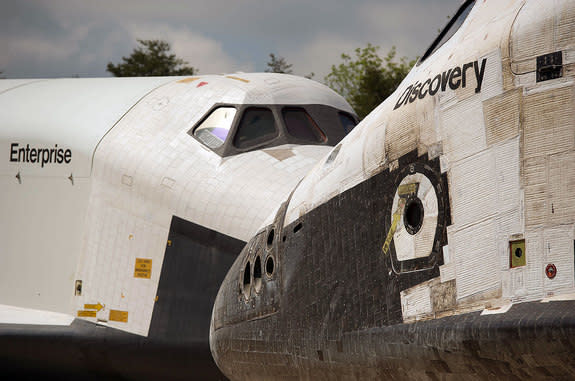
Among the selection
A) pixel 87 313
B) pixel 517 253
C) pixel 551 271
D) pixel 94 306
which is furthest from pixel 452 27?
pixel 87 313

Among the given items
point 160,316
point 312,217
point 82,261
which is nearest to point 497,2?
point 312,217

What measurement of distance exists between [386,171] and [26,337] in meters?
6.41

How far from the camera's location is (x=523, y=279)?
2.37 metres

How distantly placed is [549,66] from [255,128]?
5.92m

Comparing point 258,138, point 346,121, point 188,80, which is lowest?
point 258,138

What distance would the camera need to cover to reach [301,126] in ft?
27.4

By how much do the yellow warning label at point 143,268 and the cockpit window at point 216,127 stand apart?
55.3 inches

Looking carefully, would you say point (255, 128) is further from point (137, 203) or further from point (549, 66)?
point (549, 66)

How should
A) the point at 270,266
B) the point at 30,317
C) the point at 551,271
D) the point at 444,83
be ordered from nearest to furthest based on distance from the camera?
the point at 551,271 → the point at 444,83 → the point at 270,266 → the point at 30,317

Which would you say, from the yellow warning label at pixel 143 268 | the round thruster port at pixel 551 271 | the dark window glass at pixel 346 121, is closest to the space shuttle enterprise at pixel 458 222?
the round thruster port at pixel 551 271

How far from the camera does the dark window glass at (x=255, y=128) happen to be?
8.01 metres

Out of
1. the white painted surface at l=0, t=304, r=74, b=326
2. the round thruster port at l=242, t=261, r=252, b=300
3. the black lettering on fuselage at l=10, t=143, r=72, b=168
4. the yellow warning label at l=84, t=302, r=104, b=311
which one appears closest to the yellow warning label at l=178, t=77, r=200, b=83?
the black lettering on fuselage at l=10, t=143, r=72, b=168

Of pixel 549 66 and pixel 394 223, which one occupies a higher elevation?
pixel 549 66

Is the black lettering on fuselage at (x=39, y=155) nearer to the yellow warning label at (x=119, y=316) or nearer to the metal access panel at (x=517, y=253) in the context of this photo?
the yellow warning label at (x=119, y=316)
